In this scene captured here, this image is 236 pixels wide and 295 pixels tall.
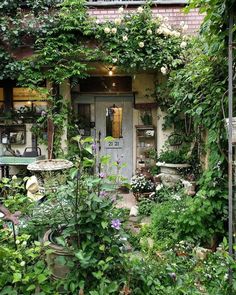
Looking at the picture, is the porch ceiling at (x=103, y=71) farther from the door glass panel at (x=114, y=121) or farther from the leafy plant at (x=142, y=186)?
the leafy plant at (x=142, y=186)

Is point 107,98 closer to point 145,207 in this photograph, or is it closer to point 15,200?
point 145,207

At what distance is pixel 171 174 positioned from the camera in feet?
19.7

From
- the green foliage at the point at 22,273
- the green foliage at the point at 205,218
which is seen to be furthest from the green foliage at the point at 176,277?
the green foliage at the point at 205,218

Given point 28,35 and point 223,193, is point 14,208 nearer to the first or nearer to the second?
point 223,193

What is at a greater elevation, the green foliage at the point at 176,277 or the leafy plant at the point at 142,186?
the leafy plant at the point at 142,186

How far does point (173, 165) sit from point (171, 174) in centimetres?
20

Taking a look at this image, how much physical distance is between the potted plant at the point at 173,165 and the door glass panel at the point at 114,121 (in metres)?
1.70

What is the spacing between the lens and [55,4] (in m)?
6.32

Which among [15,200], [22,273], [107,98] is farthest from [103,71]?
[22,273]

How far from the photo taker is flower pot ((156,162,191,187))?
5.85m

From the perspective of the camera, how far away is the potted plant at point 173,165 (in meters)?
5.88

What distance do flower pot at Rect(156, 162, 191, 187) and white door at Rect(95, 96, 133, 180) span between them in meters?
1.62

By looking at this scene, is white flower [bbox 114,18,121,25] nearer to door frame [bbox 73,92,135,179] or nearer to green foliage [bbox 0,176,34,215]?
door frame [bbox 73,92,135,179]

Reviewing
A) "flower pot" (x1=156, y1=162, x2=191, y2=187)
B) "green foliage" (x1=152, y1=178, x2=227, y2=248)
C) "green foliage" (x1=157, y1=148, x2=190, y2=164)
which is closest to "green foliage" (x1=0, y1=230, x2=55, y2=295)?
"green foliage" (x1=152, y1=178, x2=227, y2=248)
